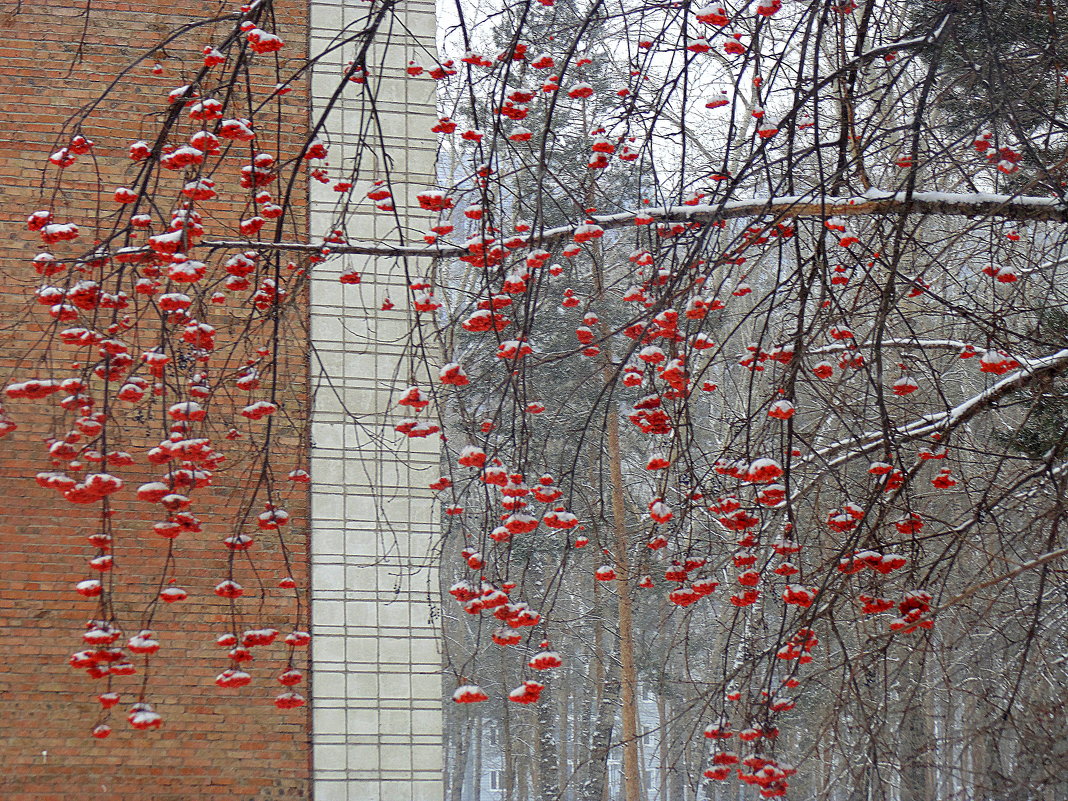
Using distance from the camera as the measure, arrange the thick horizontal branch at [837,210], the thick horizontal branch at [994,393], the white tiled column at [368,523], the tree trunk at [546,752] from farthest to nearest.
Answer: the tree trunk at [546,752] → the white tiled column at [368,523] → the thick horizontal branch at [994,393] → the thick horizontal branch at [837,210]

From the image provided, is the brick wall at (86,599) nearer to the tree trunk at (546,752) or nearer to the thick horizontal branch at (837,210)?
the thick horizontal branch at (837,210)

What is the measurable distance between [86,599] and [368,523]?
5.10 feet

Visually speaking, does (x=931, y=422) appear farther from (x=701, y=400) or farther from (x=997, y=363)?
(x=701, y=400)

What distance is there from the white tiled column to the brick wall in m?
0.15

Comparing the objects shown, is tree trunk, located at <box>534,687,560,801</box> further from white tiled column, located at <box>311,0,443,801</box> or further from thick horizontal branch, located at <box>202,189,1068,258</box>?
thick horizontal branch, located at <box>202,189,1068,258</box>

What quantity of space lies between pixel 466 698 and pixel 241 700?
3.31 metres

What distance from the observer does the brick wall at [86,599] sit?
19.9 ft

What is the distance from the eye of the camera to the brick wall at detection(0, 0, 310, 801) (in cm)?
606

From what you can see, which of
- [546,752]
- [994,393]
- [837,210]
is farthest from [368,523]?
[546,752]

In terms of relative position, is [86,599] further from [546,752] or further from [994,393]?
[546,752]

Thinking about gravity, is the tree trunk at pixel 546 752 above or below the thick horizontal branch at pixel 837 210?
below

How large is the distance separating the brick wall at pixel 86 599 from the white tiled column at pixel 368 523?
0.15m

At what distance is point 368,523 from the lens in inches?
259

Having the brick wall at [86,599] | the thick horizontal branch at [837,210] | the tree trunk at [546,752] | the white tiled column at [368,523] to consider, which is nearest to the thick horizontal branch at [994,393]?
the thick horizontal branch at [837,210]
